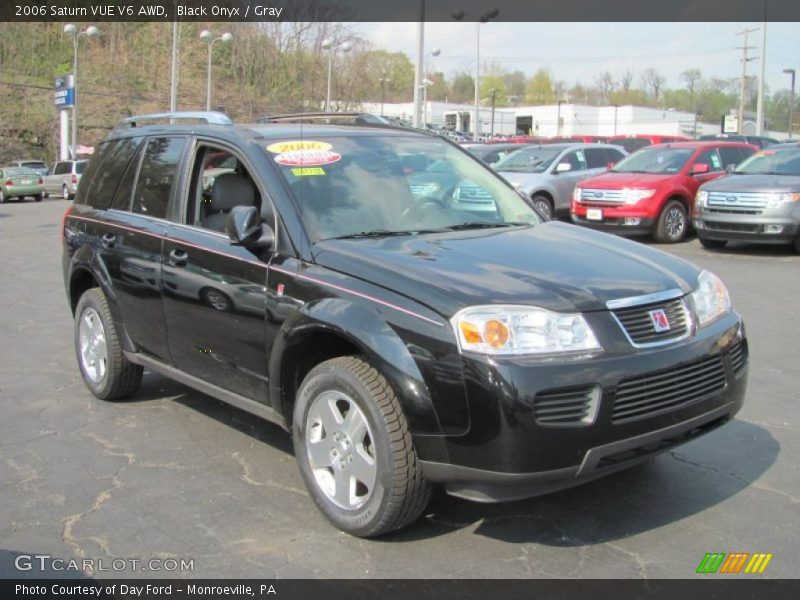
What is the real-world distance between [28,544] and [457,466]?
76.0 inches

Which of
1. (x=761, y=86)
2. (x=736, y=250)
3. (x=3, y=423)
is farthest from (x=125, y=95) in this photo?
(x=3, y=423)

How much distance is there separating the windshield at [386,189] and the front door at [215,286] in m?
0.32

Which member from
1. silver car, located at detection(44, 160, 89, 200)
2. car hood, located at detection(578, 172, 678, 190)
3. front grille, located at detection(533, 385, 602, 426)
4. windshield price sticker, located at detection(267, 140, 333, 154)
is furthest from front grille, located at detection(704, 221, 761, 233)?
silver car, located at detection(44, 160, 89, 200)

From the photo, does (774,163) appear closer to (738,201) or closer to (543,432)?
(738,201)

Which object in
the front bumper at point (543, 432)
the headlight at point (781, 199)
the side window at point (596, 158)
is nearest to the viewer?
the front bumper at point (543, 432)

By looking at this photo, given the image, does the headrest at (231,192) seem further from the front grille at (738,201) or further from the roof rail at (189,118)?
the front grille at (738,201)

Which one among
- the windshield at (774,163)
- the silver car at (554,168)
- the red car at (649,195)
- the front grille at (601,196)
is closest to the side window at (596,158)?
the silver car at (554,168)

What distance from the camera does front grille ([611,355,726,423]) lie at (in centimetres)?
316

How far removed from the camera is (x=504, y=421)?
3.02m

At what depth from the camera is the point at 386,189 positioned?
14.1 ft

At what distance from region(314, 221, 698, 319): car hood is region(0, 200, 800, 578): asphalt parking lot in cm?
106

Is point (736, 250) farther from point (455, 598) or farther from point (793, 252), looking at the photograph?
point (455, 598)

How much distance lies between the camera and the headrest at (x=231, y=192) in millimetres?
4363

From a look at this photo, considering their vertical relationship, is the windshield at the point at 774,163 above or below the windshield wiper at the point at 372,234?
above
